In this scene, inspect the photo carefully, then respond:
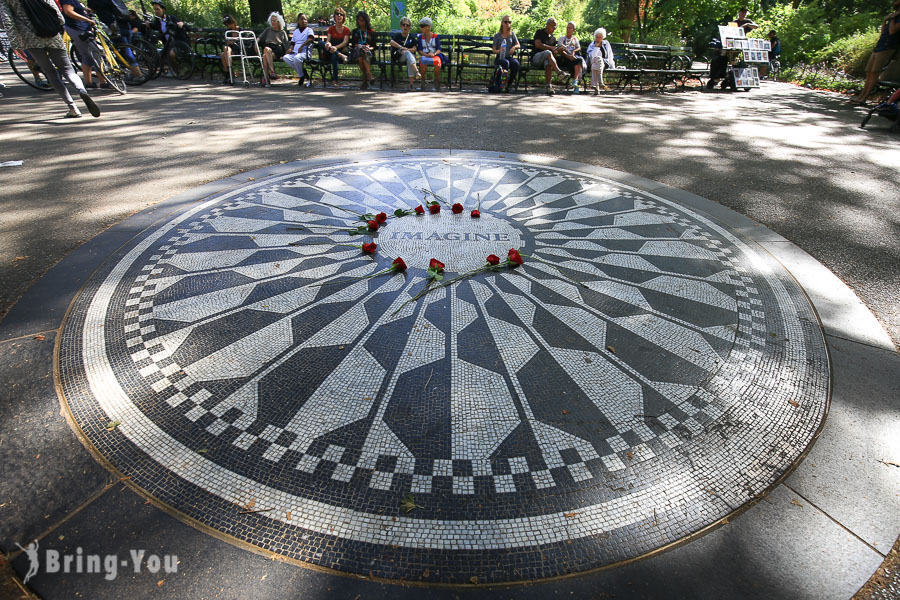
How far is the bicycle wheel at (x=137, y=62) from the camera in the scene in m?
11.9

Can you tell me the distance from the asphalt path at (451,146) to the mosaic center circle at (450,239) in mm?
2976

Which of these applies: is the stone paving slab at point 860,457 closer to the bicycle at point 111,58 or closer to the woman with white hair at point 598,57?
the woman with white hair at point 598,57

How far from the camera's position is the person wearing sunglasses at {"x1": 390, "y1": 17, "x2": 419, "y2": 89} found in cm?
1281

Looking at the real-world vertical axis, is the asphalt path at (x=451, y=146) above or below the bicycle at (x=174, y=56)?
below

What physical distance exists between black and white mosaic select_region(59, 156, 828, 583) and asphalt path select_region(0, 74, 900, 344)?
3.64 feet

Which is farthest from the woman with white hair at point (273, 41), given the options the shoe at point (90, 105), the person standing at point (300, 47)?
the shoe at point (90, 105)

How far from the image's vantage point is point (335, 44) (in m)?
12.8

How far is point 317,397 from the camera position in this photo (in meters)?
2.63

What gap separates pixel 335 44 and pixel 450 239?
11322 mm

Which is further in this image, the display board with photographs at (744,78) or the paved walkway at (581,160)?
the display board with photographs at (744,78)

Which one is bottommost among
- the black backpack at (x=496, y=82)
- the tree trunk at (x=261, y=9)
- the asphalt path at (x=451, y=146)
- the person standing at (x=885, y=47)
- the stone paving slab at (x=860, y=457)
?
the stone paving slab at (x=860, y=457)

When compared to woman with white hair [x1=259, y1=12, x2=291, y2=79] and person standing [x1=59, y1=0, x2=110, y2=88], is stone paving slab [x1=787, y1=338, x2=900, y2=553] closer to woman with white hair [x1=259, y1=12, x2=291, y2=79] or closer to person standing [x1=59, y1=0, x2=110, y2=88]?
person standing [x1=59, y1=0, x2=110, y2=88]

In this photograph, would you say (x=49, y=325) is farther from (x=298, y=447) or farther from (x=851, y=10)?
(x=851, y=10)

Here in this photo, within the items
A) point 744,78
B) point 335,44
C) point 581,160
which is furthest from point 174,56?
point 744,78
